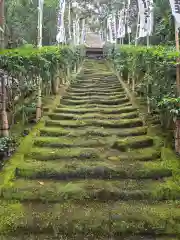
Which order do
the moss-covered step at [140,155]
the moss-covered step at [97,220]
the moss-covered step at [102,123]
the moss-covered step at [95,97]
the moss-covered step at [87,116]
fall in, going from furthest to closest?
the moss-covered step at [95,97] < the moss-covered step at [87,116] < the moss-covered step at [102,123] < the moss-covered step at [140,155] < the moss-covered step at [97,220]

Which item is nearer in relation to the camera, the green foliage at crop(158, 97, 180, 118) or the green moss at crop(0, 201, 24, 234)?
the green moss at crop(0, 201, 24, 234)

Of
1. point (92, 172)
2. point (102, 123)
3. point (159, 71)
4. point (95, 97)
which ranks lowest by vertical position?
point (92, 172)

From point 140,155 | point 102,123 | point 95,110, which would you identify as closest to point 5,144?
point 140,155

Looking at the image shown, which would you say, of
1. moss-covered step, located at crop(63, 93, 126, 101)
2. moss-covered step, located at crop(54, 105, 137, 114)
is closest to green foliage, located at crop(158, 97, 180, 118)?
moss-covered step, located at crop(54, 105, 137, 114)

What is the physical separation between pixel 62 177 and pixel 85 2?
25153 millimetres

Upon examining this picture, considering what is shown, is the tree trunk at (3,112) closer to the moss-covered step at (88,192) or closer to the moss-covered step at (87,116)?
Answer: the moss-covered step at (88,192)

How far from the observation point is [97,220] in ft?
12.6

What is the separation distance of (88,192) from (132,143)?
183cm

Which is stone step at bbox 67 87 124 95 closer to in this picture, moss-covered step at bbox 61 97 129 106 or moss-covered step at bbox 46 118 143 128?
moss-covered step at bbox 61 97 129 106

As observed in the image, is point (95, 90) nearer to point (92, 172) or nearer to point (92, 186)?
point (92, 172)

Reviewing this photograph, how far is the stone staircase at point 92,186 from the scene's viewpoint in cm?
374

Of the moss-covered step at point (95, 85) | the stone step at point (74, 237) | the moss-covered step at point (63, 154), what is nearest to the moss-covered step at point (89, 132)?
the moss-covered step at point (63, 154)

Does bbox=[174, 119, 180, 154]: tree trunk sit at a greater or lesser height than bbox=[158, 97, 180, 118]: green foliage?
lesser

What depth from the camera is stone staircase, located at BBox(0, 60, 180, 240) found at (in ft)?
12.3
